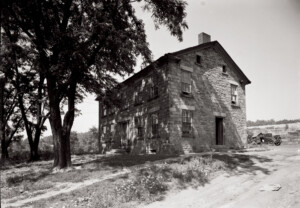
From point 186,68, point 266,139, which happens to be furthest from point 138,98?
point 266,139

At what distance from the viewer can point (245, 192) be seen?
7793 millimetres

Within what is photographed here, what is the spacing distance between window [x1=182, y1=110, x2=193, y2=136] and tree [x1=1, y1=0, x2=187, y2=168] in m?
5.16

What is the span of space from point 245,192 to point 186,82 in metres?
11.0

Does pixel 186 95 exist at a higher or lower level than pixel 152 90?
lower

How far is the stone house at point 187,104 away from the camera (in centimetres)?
1697

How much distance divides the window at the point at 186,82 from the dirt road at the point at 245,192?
8299 mm

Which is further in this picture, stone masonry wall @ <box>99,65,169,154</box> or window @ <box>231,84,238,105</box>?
window @ <box>231,84,238,105</box>

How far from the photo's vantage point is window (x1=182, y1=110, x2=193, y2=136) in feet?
56.5

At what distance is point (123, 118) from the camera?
2306cm

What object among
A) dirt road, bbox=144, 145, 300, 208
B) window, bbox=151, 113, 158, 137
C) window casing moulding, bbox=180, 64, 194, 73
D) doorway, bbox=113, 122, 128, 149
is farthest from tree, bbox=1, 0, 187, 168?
doorway, bbox=113, 122, 128, 149

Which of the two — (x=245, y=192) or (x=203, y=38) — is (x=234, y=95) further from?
(x=245, y=192)

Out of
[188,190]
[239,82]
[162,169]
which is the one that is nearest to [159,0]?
[162,169]

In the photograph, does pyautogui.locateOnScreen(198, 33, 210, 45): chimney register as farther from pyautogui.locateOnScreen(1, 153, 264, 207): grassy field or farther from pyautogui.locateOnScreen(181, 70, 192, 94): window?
pyautogui.locateOnScreen(1, 153, 264, 207): grassy field

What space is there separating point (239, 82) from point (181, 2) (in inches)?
429
